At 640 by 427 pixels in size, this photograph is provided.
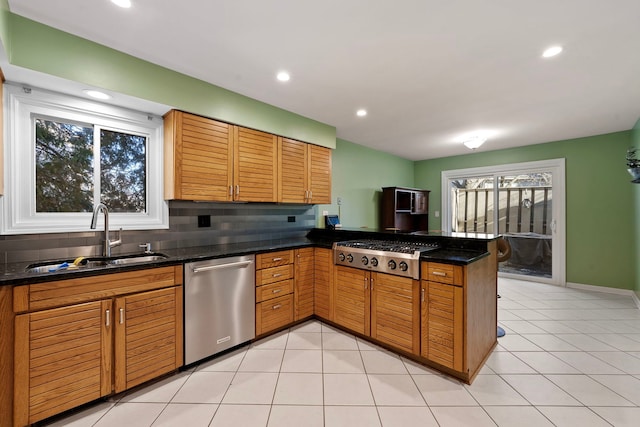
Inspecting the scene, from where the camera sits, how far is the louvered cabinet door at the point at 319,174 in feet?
11.2

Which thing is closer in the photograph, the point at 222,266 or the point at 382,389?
the point at 382,389

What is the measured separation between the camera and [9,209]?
1.84 m

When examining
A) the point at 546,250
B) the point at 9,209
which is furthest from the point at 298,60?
the point at 546,250

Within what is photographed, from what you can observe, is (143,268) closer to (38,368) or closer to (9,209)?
(38,368)

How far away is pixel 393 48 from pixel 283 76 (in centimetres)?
97

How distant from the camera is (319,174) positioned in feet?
11.6

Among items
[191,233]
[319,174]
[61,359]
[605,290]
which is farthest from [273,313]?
[605,290]

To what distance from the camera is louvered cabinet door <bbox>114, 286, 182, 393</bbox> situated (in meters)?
1.76

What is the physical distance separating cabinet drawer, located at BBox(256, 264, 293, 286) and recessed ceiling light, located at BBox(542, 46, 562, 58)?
2811 mm

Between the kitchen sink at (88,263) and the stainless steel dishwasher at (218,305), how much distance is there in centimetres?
35

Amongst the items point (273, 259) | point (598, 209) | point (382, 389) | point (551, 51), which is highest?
point (551, 51)

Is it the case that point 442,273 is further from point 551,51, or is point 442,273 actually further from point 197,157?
point 197,157

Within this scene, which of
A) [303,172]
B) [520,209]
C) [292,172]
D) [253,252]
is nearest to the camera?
[253,252]

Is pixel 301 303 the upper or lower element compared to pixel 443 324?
lower
